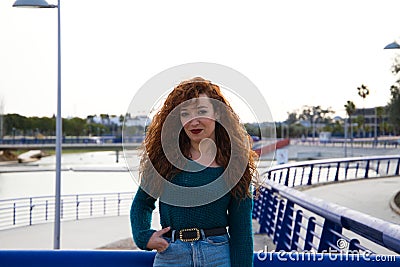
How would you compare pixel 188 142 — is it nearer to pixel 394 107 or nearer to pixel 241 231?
pixel 241 231

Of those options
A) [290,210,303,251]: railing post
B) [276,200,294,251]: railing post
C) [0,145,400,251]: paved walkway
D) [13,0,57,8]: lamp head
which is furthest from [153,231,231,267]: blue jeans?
[13,0,57,8]: lamp head

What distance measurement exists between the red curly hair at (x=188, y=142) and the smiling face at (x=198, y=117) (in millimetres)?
24

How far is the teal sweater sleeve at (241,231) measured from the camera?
8.56 feet

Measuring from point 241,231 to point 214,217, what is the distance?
122 mm

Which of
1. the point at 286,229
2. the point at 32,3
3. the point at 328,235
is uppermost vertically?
the point at 32,3

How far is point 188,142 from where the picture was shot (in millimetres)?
2676

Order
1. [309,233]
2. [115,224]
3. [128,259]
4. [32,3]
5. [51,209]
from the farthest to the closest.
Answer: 1. [51,209]
2. [115,224]
3. [32,3]
4. [309,233]
5. [128,259]

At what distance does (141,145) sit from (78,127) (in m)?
118

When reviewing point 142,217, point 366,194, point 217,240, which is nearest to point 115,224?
point 366,194

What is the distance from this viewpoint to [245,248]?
2619 millimetres

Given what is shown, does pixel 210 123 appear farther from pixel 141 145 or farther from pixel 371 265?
pixel 371 265

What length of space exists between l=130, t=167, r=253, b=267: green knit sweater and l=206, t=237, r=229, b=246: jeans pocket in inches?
1.2

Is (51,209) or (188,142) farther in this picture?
(51,209)

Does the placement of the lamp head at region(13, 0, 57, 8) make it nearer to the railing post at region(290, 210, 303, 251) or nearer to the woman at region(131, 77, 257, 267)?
the railing post at region(290, 210, 303, 251)
